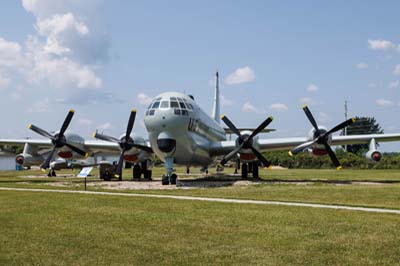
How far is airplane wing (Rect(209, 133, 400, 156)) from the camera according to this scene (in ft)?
102

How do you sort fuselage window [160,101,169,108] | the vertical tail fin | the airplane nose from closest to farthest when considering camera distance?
1. the airplane nose
2. fuselage window [160,101,169,108]
3. the vertical tail fin

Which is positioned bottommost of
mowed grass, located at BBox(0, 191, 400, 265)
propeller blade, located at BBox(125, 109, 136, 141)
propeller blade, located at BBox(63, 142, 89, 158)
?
mowed grass, located at BBox(0, 191, 400, 265)

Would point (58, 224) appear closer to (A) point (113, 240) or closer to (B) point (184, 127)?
(A) point (113, 240)

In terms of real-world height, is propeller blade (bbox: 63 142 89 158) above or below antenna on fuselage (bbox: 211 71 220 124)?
below

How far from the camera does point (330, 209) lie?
1424cm

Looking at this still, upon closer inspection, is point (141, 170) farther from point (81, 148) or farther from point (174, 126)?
point (174, 126)

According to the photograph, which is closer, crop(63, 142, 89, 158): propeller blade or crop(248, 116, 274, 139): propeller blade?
crop(248, 116, 274, 139): propeller blade

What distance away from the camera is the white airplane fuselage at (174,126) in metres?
26.2

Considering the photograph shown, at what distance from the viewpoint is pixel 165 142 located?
2608cm

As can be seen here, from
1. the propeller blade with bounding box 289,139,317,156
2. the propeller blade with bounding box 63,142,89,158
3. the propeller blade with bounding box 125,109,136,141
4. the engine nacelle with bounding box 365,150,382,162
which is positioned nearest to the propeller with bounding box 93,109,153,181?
the propeller blade with bounding box 125,109,136,141

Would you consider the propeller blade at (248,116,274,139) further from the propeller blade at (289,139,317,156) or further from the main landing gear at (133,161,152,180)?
the main landing gear at (133,161,152,180)

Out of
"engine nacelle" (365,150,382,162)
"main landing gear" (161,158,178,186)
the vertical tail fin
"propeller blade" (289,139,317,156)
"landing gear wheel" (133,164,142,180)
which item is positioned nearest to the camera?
"main landing gear" (161,158,178,186)

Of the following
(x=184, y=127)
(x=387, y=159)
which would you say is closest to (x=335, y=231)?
(x=184, y=127)

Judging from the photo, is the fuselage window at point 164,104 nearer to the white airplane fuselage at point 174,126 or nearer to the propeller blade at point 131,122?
the white airplane fuselage at point 174,126
